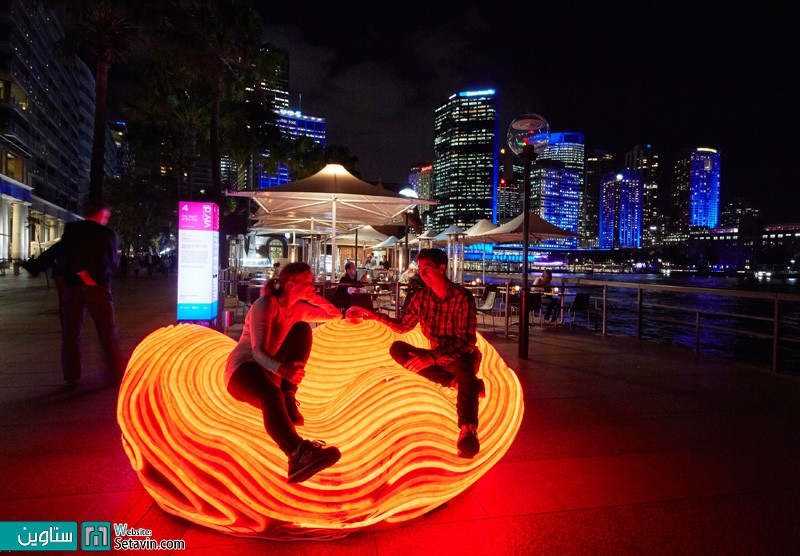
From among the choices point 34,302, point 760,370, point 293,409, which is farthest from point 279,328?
point 34,302

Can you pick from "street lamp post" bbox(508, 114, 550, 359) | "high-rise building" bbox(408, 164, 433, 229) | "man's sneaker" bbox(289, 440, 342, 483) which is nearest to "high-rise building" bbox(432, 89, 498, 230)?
"high-rise building" bbox(408, 164, 433, 229)

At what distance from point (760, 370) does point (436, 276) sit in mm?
6522

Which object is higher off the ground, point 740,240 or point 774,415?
point 740,240

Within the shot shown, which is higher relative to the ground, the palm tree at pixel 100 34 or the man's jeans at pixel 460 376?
the palm tree at pixel 100 34

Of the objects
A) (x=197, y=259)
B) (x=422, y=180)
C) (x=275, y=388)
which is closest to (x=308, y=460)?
(x=275, y=388)

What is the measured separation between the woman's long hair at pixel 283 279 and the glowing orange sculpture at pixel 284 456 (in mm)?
771

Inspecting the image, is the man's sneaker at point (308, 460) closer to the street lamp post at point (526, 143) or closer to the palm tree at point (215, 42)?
the street lamp post at point (526, 143)

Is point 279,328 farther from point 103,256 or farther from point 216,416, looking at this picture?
point 103,256

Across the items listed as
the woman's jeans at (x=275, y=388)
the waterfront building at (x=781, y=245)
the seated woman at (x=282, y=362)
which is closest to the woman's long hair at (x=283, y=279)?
the seated woman at (x=282, y=362)

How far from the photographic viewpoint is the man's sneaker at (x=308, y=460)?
2.62 meters

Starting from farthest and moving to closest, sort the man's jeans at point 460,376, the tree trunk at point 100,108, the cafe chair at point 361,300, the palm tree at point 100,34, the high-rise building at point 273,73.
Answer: the high-rise building at point 273,73 < the tree trunk at point 100,108 < the palm tree at point 100,34 < the cafe chair at point 361,300 < the man's jeans at point 460,376

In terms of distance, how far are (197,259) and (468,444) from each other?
816 cm

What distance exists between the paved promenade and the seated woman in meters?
0.57

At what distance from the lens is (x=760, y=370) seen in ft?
24.3
